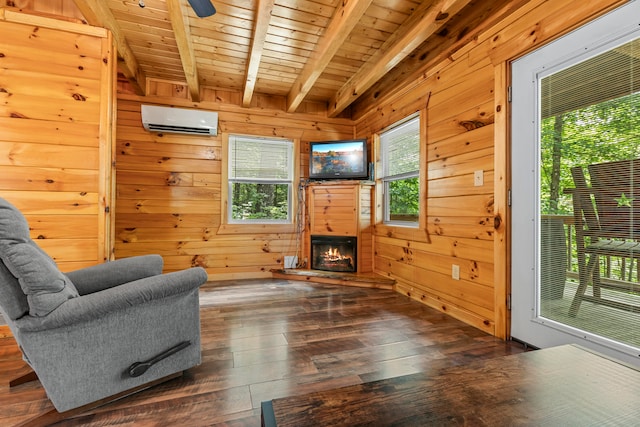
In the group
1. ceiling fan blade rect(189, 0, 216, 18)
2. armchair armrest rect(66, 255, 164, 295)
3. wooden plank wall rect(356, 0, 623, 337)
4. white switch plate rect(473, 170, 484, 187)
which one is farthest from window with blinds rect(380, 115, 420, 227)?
armchair armrest rect(66, 255, 164, 295)

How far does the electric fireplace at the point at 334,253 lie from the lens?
4008 mm

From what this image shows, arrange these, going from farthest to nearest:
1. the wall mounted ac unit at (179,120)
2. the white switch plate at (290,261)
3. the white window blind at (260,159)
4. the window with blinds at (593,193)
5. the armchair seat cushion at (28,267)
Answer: the white switch plate at (290,261), the white window blind at (260,159), the wall mounted ac unit at (179,120), the window with blinds at (593,193), the armchair seat cushion at (28,267)

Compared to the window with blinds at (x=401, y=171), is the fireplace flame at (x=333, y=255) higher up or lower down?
lower down

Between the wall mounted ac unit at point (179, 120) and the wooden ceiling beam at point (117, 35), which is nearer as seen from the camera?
the wooden ceiling beam at point (117, 35)

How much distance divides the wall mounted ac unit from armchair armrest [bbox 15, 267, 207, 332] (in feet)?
9.15

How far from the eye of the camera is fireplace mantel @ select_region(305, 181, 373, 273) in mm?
3998

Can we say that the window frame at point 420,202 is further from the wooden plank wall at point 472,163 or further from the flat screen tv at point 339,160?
the flat screen tv at point 339,160

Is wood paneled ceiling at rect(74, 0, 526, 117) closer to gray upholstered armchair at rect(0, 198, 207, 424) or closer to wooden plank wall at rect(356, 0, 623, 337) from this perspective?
wooden plank wall at rect(356, 0, 623, 337)

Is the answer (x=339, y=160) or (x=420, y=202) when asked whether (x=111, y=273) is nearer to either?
(x=420, y=202)

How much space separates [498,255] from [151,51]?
3940mm

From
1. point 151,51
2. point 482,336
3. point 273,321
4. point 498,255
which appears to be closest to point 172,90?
point 151,51

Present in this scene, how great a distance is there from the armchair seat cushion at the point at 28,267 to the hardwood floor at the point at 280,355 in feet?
1.90

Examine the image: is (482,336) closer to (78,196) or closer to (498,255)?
(498,255)

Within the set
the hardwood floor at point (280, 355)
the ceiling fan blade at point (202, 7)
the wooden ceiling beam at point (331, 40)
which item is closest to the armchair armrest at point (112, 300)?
the hardwood floor at point (280, 355)
